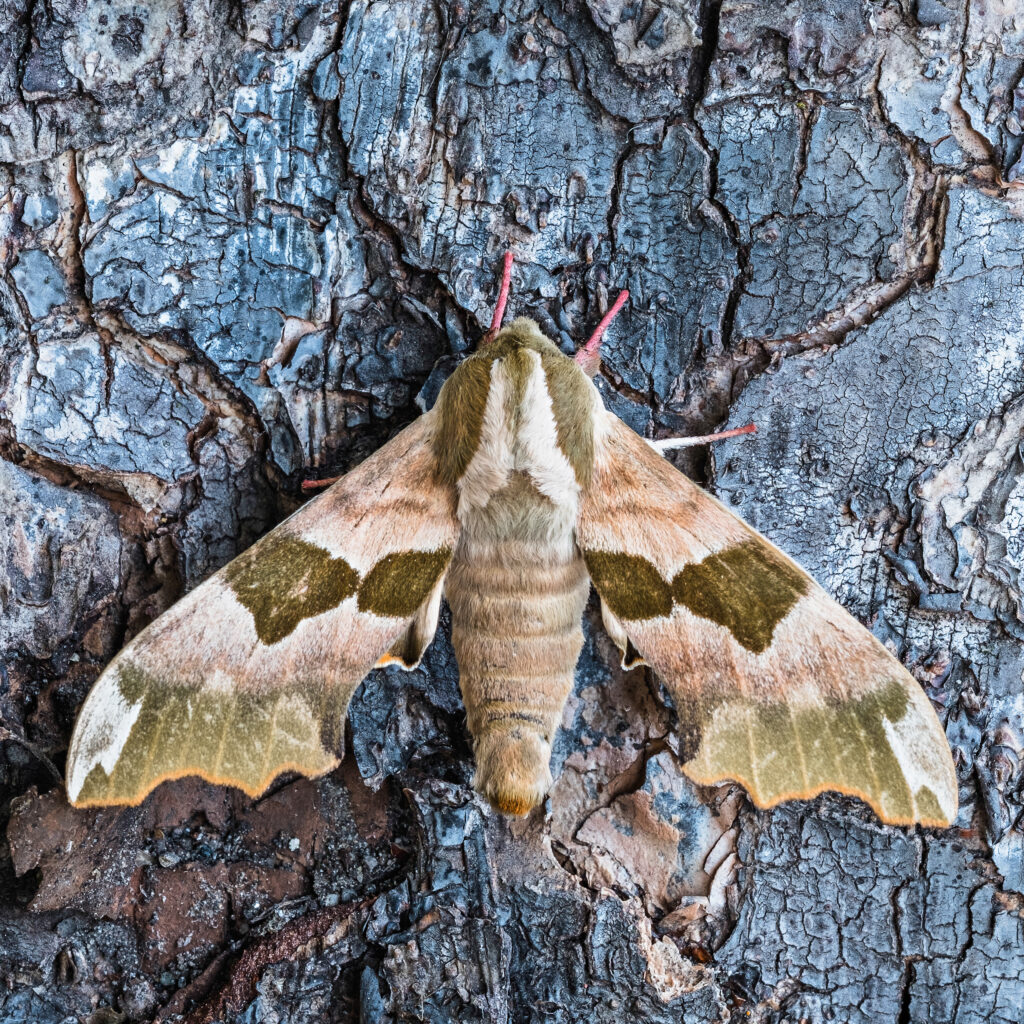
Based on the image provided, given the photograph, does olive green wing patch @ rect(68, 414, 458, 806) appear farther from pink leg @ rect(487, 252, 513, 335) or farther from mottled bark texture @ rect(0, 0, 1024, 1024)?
pink leg @ rect(487, 252, 513, 335)

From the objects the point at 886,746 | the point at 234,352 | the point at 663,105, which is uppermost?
the point at 663,105

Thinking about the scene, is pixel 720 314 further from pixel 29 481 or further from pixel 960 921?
pixel 29 481

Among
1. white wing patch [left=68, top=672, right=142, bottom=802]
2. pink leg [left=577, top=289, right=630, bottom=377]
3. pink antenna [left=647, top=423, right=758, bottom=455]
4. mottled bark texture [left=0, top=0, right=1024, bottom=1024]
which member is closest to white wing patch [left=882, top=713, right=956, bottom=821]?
mottled bark texture [left=0, top=0, right=1024, bottom=1024]

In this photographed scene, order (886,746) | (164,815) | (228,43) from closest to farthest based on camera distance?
(886,746) < (228,43) < (164,815)

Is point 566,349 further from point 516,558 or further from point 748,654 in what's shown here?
point 748,654

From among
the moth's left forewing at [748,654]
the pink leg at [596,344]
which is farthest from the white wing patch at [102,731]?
the pink leg at [596,344]

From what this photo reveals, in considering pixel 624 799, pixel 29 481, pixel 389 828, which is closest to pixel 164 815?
pixel 389 828

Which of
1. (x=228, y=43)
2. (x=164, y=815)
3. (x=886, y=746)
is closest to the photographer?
(x=886, y=746)
